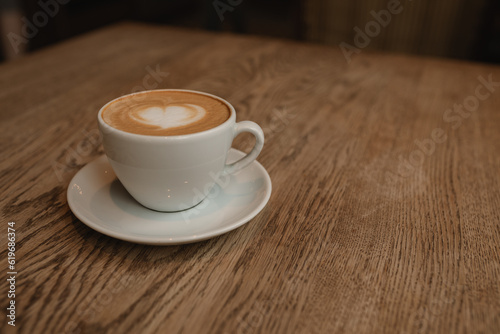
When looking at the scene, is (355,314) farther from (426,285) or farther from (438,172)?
(438,172)

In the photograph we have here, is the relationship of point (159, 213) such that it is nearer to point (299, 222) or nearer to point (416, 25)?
point (299, 222)

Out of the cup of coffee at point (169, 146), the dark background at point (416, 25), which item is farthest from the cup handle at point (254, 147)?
the dark background at point (416, 25)

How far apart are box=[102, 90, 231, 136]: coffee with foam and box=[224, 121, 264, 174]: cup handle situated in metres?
0.02

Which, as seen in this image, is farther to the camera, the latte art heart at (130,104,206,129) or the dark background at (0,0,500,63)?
the dark background at (0,0,500,63)

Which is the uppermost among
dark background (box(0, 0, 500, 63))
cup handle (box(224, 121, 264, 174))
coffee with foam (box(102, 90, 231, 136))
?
coffee with foam (box(102, 90, 231, 136))

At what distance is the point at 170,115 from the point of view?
46 centimetres

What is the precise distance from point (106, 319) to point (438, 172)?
45 cm

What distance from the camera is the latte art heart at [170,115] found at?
1.46ft

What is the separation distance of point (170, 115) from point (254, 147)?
0.32 ft

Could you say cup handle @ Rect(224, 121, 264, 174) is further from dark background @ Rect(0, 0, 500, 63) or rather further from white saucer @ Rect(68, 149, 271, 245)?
dark background @ Rect(0, 0, 500, 63)

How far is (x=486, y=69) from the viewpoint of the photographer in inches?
39.4

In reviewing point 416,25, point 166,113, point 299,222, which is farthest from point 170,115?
point 416,25

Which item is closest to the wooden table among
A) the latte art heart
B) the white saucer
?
the white saucer

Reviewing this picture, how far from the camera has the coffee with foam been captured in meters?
0.43
